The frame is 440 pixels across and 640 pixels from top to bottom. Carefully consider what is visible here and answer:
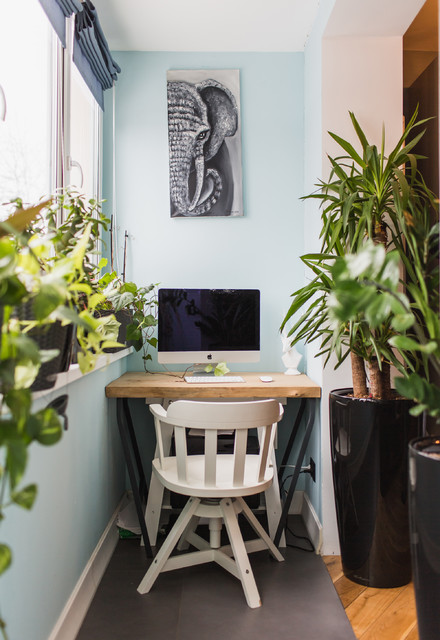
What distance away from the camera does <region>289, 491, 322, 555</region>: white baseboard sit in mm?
2326

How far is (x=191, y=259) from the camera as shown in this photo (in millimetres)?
2889

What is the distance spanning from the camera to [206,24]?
2.61 metres

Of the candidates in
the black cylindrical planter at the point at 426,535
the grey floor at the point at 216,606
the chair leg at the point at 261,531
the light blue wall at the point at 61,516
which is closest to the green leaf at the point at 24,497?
the light blue wall at the point at 61,516

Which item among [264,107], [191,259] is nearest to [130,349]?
[191,259]

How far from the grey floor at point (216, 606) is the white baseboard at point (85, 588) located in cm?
3

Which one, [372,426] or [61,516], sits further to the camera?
[372,426]

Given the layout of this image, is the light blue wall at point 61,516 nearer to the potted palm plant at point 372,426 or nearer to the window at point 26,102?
the window at point 26,102

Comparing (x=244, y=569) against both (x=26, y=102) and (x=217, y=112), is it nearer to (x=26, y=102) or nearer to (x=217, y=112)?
(x=26, y=102)

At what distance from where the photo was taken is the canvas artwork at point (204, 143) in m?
2.85

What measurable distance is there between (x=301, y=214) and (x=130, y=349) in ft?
4.09

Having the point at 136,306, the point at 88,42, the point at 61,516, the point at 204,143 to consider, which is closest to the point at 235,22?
the point at 204,143

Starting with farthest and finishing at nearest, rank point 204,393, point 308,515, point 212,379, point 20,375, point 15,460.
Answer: point 308,515 < point 212,379 < point 204,393 < point 20,375 < point 15,460

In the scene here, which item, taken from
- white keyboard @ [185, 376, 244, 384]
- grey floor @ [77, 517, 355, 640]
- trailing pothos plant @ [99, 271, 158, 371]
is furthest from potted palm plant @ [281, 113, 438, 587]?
trailing pothos plant @ [99, 271, 158, 371]

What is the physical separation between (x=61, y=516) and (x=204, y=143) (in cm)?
209
